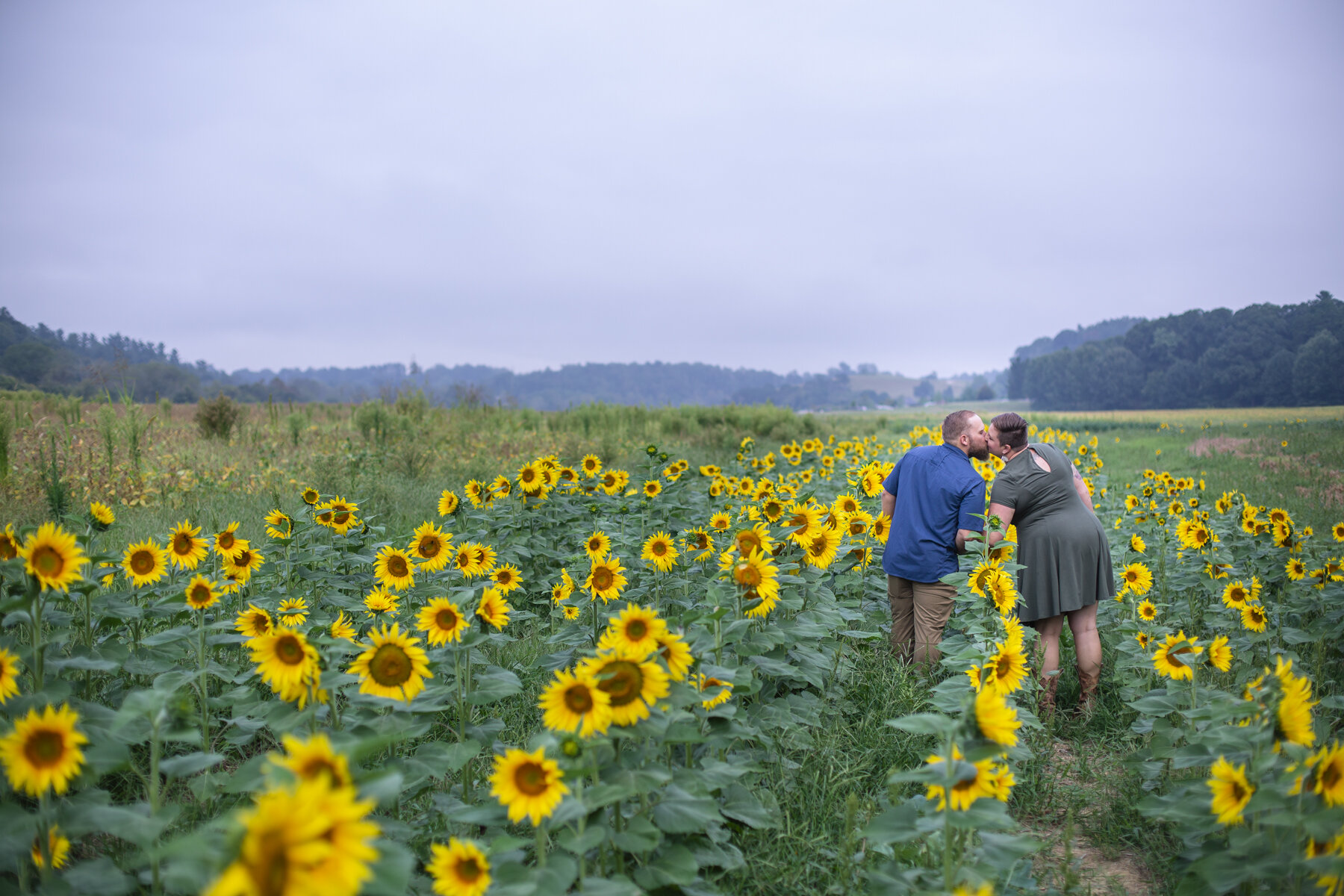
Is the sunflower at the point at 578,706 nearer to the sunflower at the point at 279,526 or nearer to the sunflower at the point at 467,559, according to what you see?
the sunflower at the point at 467,559

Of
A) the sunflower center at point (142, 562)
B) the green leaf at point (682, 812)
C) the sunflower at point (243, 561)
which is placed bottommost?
the green leaf at point (682, 812)

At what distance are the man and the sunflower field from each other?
0.29 metres

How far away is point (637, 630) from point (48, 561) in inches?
72.3

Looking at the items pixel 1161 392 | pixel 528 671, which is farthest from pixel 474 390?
pixel 1161 392

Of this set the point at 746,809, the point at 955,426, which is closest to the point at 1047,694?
the point at 955,426

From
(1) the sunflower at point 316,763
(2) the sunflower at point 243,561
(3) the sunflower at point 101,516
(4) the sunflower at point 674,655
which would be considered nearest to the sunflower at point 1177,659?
(4) the sunflower at point 674,655

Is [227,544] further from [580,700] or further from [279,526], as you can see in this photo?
[580,700]

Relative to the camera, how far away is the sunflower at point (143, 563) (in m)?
2.99

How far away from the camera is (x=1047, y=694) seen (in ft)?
13.9

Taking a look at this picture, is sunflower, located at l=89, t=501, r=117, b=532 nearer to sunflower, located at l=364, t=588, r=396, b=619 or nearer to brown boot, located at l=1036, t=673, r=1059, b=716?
sunflower, located at l=364, t=588, r=396, b=619

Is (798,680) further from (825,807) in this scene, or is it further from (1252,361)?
(1252,361)

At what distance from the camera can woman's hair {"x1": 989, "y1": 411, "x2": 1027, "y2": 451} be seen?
15.0ft

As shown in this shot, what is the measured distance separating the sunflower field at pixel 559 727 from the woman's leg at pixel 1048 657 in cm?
13

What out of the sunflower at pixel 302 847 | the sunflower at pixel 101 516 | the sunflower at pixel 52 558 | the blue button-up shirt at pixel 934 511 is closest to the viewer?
the sunflower at pixel 302 847
